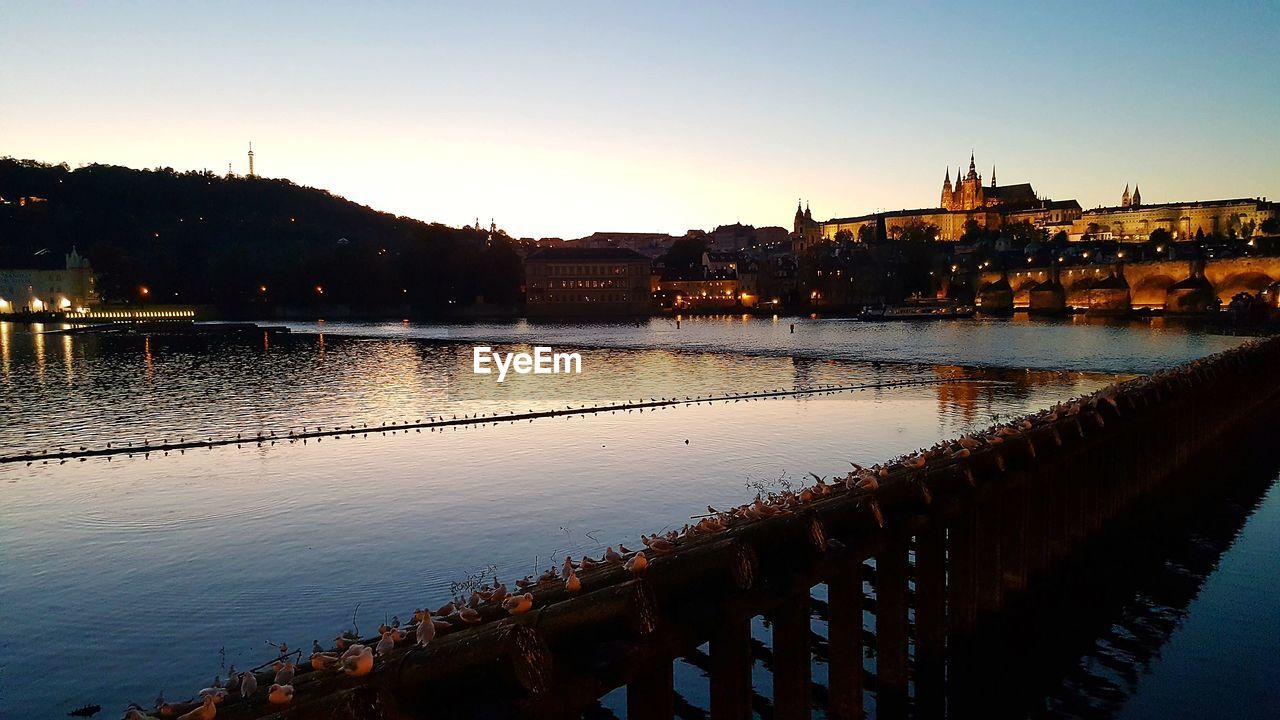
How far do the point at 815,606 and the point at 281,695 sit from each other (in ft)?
35.1

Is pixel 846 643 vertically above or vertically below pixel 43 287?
below

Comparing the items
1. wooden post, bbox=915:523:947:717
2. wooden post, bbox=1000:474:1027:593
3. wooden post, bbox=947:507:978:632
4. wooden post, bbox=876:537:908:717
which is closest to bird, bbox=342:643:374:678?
wooden post, bbox=876:537:908:717

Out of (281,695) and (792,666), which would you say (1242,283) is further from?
(281,695)

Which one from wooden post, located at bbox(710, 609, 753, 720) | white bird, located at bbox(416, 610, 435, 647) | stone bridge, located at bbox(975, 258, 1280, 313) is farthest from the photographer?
stone bridge, located at bbox(975, 258, 1280, 313)

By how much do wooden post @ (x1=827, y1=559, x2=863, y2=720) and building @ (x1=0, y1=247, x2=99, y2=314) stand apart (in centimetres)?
22725

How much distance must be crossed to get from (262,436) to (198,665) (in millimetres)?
22699

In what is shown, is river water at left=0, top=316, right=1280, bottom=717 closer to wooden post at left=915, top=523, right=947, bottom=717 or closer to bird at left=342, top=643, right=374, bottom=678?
wooden post at left=915, top=523, right=947, bottom=717

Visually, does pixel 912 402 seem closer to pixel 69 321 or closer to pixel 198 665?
pixel 198 665

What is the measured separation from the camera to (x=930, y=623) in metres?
11.7

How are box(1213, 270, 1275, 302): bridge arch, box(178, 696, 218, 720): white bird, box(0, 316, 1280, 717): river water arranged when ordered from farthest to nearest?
box(1213, 270, 1275, 302): bridge arch, box(0, 316, 1280, 717): river water, box(178, 696, 218, 720): white bird

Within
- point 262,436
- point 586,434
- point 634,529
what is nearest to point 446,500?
point 634,529

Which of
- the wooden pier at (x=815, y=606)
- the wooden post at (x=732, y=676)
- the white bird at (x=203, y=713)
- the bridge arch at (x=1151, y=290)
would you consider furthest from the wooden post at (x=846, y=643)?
the bridge arch at (x=1151, y=290)

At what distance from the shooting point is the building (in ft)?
644

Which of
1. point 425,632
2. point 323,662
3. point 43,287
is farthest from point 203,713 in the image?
point 43,287
